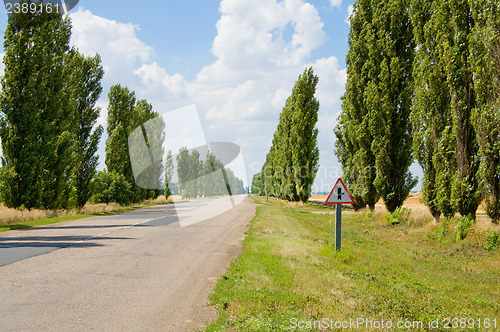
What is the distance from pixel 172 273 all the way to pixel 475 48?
628 inches

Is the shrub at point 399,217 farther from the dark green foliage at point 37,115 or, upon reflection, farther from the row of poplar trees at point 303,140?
the dark green foliage at point 37,115

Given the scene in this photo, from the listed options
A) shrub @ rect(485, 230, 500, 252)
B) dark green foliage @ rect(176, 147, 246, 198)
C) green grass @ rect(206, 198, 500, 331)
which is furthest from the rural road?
dark green foliage @ rect(176, 147, 246, 198)

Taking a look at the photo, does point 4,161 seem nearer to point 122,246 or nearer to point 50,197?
point 50,197

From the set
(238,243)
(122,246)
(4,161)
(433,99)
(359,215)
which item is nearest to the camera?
(122,246)

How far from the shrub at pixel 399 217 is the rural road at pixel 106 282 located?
1350 centimetres

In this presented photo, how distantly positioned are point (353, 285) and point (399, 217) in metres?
16.1

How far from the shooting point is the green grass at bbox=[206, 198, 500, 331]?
5820 mm

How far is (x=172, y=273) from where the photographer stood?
8.34 meters

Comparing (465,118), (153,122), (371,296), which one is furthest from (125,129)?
(371,296)

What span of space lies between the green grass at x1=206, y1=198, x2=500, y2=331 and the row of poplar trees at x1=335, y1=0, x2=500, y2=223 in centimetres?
342

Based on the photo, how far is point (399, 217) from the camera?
2208cm

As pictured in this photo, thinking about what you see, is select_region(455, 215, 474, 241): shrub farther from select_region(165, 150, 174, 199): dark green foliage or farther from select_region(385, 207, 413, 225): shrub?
select_region(165, 150, 174, 199): dark green foliage

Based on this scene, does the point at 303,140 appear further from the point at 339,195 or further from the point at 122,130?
the point at 339,195

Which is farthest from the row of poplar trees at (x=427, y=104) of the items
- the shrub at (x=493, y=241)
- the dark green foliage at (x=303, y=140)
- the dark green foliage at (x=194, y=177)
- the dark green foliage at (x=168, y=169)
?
the dark green foliage at (x=194, y=177)
